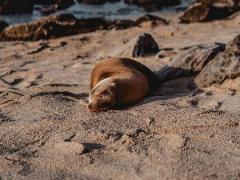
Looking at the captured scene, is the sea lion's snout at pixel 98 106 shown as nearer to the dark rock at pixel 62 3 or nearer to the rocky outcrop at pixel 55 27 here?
the rocky outcrop at pixel 55 27

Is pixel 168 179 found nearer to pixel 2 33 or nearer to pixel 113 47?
pixel 113 47

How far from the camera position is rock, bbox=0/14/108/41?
390 inches

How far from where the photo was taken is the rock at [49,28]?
991 cm

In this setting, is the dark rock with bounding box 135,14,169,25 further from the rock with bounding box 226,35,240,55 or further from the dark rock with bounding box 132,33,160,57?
the rock with bounding box 226,35,240,55

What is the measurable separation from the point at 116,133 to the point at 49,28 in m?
6.32

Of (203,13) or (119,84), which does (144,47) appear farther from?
(203,13)

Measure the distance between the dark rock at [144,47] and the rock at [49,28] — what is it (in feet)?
9.47

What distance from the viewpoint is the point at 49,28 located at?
10.1 metres

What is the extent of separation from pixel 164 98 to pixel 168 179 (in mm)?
1766

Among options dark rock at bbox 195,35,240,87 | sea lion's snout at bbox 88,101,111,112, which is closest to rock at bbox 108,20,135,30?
dark rock at bbox 195,35,240,87

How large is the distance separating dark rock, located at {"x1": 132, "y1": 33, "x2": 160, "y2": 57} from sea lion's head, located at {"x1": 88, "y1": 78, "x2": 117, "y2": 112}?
2379 mm

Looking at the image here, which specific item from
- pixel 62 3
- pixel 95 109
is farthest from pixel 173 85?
pixel 62 3

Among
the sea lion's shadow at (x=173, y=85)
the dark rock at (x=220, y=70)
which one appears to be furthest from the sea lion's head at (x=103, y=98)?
the dark rock at (x=220, y=70)

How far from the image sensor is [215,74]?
539 centimetres
